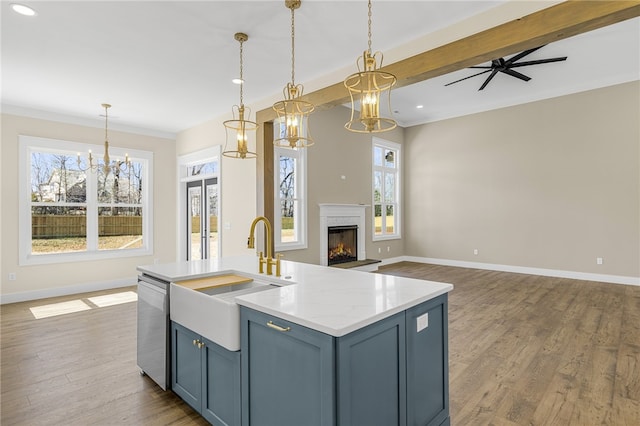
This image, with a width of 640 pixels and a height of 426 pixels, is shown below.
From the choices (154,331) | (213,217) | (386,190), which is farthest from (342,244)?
(154,331)

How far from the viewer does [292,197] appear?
20.5 feet

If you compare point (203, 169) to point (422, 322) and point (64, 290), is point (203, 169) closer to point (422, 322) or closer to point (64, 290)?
point (64, 290)

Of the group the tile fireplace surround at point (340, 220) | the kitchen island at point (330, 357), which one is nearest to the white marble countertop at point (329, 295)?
the kitchen island at point (330, 357)

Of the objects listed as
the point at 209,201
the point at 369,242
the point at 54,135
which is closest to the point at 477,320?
the point at 369,242

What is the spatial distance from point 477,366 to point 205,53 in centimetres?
413

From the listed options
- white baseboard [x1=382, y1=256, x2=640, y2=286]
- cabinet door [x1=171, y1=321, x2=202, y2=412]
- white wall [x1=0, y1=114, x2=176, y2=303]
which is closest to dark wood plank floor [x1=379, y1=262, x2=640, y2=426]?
white baseboard [x1=382, y1=256, x2=640, y2=286]

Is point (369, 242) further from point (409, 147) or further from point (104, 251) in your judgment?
point (104, 251)

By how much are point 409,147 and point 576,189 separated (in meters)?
3.68

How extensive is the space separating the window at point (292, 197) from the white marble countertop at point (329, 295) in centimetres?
344

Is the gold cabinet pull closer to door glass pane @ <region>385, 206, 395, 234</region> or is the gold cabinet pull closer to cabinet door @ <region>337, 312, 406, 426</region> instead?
cabinet door @ <region>337, 312, 406, 426</region>

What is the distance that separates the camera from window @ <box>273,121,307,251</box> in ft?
20.0

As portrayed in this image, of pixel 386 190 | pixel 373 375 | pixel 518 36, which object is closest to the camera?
pixel 373 375

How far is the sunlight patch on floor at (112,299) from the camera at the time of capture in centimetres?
509

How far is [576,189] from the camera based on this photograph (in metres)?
6.28
